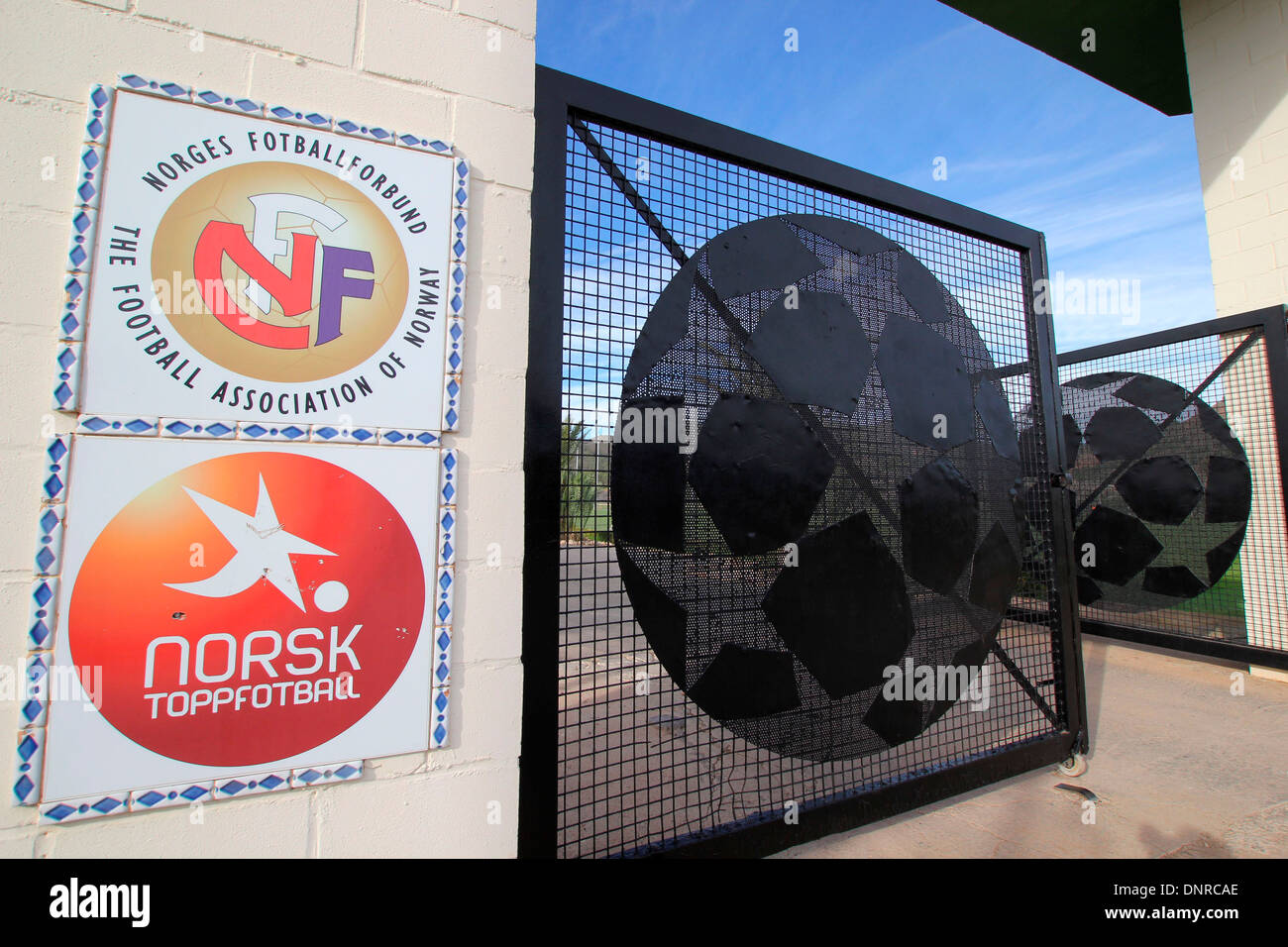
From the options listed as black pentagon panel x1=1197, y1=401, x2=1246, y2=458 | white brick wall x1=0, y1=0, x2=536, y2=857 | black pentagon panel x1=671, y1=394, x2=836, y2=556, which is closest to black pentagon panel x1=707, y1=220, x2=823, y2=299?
black pentagon panel x1=671, y1=394, x2=836, y2=556

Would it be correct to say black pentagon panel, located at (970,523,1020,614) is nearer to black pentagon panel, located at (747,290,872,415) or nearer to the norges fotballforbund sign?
black pentagon panel, located at (747,290,872,415)

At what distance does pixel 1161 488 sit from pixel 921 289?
11.7ft

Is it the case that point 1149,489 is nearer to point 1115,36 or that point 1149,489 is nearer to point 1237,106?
point 1237,106

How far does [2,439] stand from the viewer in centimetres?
102

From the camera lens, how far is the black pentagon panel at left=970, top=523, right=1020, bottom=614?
94.3 inches

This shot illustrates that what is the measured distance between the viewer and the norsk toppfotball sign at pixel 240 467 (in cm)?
105

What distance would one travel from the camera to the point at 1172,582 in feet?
14.6

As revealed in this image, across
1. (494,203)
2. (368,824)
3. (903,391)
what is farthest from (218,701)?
(903,391)

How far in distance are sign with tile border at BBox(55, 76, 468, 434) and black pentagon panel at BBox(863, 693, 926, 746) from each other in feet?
5.52

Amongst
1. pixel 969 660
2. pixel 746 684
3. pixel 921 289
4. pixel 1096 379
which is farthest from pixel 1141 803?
pixel 1096 379

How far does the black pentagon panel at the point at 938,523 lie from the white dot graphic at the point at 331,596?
181cm

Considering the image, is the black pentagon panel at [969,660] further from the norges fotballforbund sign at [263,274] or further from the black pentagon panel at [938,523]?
the norges fotballforbund sign at [263,274]

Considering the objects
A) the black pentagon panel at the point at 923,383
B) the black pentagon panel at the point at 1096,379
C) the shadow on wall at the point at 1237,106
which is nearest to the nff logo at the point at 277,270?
the black pentagon panel at the point at 923,383
